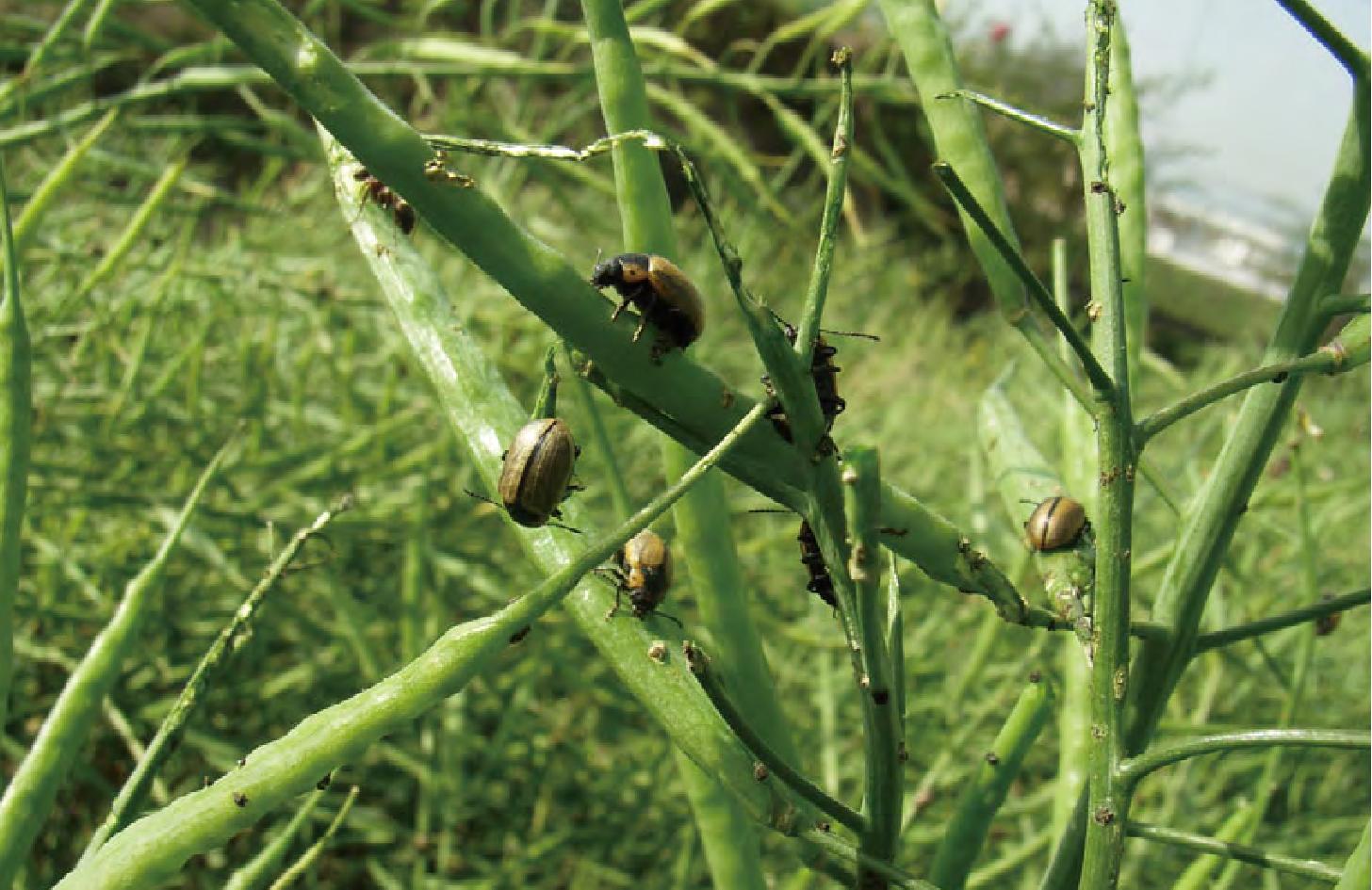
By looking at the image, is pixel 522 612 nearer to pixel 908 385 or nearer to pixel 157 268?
pixel 157 268

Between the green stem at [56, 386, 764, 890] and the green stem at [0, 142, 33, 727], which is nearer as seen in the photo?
the green stem at [56, 386, 764, 890]

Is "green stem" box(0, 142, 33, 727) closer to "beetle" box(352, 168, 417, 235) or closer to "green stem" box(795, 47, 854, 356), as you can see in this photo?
"beetle" box(352, 168, 417, 235)

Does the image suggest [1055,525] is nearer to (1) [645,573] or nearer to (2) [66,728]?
(1) [645,573]

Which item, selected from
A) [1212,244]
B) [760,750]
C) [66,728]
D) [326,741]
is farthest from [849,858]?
[1212,244]

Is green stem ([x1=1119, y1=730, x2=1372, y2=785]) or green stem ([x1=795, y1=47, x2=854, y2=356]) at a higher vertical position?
green stem ([x1=795, y1=47, x2=854, y2=356])

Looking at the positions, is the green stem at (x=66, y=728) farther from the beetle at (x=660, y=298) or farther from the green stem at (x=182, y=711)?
the beetle at (x=660, y=298)

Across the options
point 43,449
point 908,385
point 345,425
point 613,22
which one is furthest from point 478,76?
point 908,385

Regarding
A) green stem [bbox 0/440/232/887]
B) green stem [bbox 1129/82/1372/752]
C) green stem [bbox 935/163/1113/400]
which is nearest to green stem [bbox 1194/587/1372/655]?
green stem [bbox 1129/82/1372/752]
